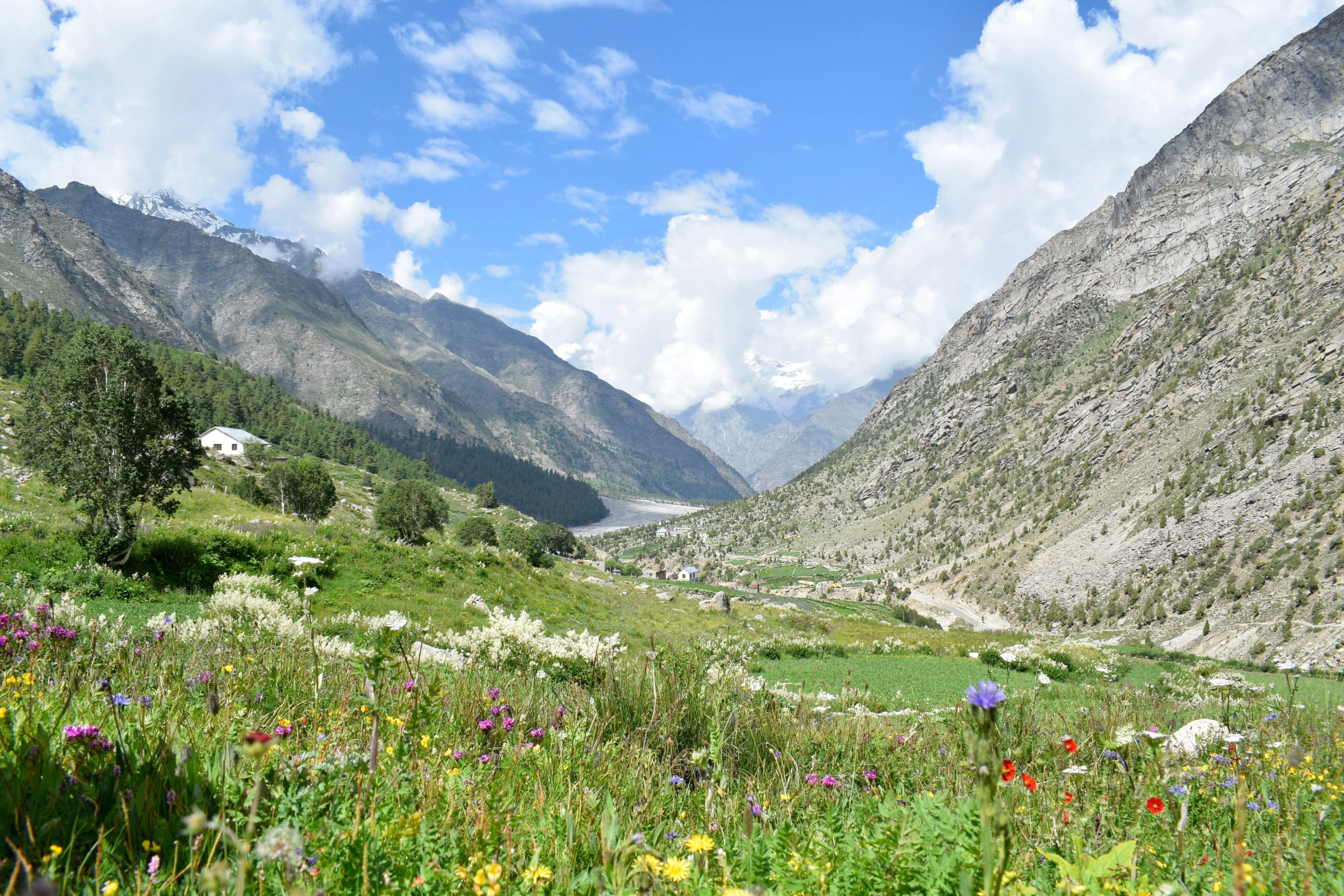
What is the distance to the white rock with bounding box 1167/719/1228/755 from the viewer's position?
4758 mm

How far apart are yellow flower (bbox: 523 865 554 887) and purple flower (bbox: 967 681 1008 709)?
4.41 ft

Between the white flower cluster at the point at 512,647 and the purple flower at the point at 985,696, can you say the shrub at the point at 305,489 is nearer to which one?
the white flower cluster at the point at 512,647

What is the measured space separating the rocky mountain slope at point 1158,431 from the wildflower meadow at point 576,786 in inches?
1181

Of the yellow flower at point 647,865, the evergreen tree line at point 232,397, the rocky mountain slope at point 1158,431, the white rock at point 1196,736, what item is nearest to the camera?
the yellow flower at point 647,865

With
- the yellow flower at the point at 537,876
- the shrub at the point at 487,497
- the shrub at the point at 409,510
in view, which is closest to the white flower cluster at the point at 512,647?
the yellow flower at the point at 537,876

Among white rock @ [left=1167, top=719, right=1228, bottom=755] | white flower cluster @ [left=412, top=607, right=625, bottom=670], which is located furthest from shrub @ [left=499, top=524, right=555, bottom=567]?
white rock @ [left=1167, top=719, right=1228, bottom=755]

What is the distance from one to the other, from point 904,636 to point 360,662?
36339mm

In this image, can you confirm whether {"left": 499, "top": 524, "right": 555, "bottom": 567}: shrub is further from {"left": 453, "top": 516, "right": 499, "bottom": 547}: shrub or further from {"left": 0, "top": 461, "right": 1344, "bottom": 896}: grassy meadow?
{"left": 0, "top": 461, "right": 1344, "bottom": 896}: grassy meadow

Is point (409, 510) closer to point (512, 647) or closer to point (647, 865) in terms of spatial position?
point (512, 647)

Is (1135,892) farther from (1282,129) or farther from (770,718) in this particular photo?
(1282,129)

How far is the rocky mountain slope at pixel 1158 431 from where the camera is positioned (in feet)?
140

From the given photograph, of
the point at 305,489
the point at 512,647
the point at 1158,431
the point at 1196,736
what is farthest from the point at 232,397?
the point at 1158,431

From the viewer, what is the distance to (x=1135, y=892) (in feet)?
6.29

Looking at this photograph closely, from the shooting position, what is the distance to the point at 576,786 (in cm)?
307
